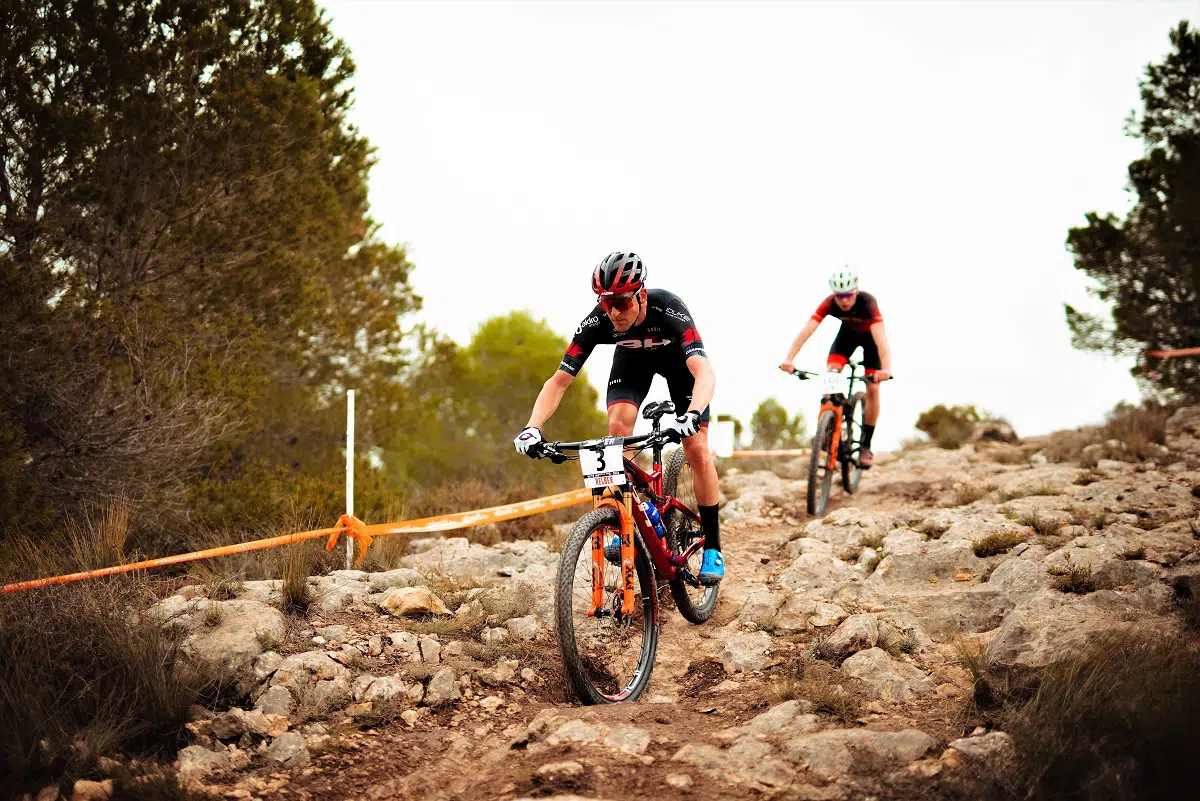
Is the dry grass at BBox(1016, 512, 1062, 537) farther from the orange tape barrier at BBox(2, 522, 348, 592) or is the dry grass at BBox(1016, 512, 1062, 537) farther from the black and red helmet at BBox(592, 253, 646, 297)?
the orange tape barrier at BBox(2, 522, 348, 592)

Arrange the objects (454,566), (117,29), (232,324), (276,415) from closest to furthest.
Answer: (454,566), (117,29), (232,324), (276,415)

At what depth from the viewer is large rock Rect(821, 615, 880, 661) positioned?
5035mm

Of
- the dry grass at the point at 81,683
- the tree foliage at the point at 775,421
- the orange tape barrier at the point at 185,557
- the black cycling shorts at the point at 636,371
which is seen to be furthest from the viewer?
the tree foliage at the point at 775,421

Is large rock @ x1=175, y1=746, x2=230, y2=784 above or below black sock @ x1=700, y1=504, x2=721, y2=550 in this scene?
below

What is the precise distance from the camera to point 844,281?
8727 mm

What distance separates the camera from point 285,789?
12.4 feet

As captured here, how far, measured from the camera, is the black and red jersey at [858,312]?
29.3 feet

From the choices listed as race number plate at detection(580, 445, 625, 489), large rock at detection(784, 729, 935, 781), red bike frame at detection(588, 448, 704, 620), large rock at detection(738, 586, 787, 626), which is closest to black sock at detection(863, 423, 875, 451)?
large rock at detection(738, 586, 787, 626)

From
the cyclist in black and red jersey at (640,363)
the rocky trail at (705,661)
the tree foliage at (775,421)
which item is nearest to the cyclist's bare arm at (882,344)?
the rocky trail at (705,661)

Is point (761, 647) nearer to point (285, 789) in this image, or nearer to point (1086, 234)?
point (285, 789)

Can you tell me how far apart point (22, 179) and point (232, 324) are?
240 centimetres

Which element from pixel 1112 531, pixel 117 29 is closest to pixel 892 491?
pixel 1112 531

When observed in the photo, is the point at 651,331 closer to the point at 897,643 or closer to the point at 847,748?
the point at 897,643

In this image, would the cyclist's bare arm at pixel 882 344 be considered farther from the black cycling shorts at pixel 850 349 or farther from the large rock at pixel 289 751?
the large rock at pixel 289 751
